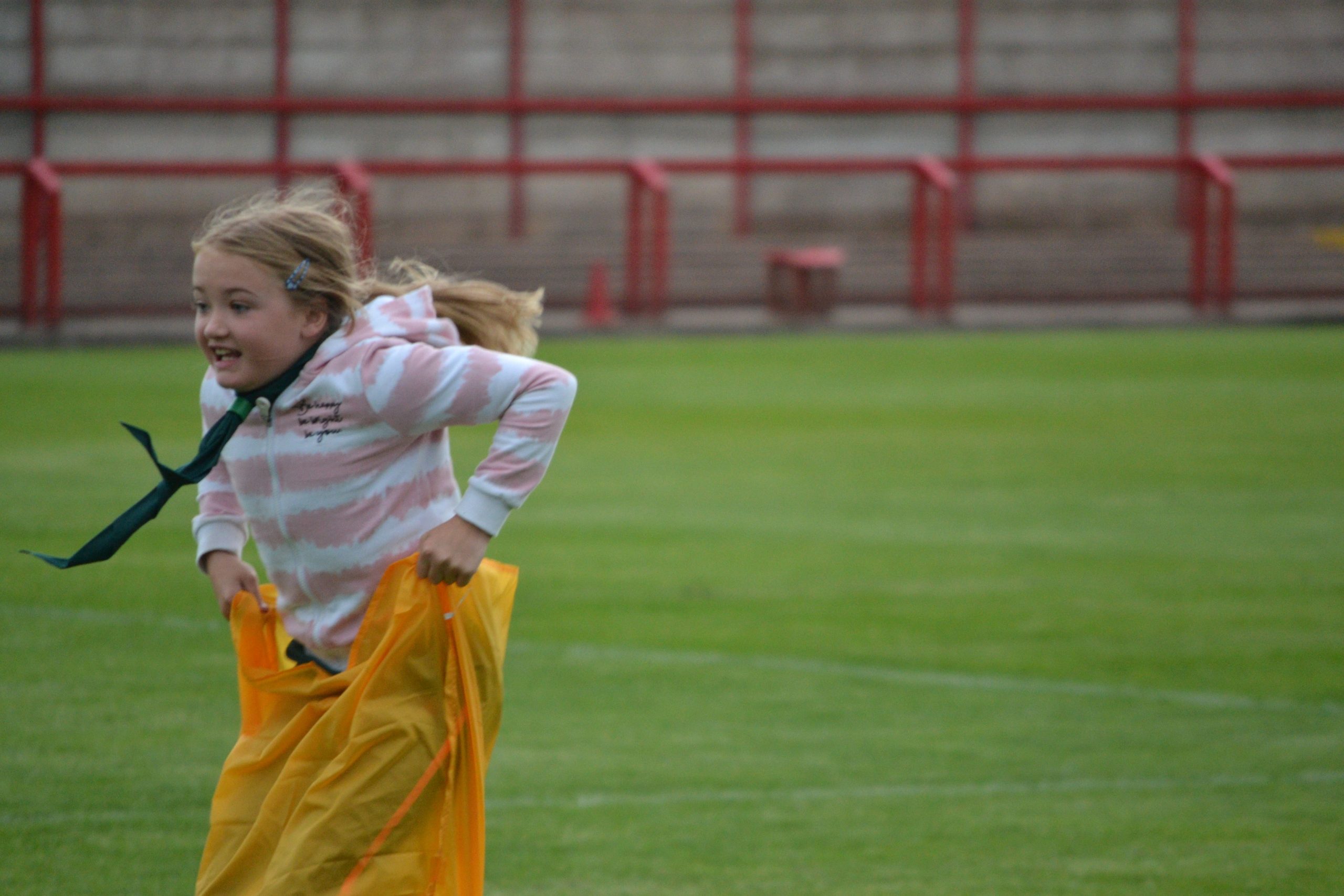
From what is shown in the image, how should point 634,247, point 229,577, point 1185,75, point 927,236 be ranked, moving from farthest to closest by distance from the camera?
point 1185,75, point 927,236, point 634,247, point 229,577

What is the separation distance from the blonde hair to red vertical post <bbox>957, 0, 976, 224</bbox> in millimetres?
23055

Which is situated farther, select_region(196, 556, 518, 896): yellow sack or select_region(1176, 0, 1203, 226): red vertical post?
select_region(1176, 0, 1203, 226): red vertical post

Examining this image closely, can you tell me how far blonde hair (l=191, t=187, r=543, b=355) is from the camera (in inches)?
116

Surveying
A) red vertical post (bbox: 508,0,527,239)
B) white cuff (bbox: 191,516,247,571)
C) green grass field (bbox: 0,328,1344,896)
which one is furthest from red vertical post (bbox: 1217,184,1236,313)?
white cuff (bbox: 191,516,247,571)

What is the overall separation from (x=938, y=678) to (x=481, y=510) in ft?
10.1

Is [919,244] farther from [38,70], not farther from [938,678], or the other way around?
[938,678]

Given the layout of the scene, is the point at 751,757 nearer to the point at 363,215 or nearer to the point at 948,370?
the point at 948,370

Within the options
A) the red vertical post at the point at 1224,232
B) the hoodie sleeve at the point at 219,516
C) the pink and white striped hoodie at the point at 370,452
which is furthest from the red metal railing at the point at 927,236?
the pink and white striped hoodie at the point at 370,452

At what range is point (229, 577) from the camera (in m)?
3.21

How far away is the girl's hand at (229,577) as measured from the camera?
318 centimetres

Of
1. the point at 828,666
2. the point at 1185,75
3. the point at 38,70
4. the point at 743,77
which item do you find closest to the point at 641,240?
the point at 743,77

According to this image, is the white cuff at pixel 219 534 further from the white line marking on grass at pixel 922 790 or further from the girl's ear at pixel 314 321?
the white line marking on grass at pixel 922 790

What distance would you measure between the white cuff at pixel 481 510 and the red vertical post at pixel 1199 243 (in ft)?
60.2

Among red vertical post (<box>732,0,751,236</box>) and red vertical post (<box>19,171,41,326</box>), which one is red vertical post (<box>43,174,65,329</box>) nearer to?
red vertical post (<box>19,171,41,326</box>)
